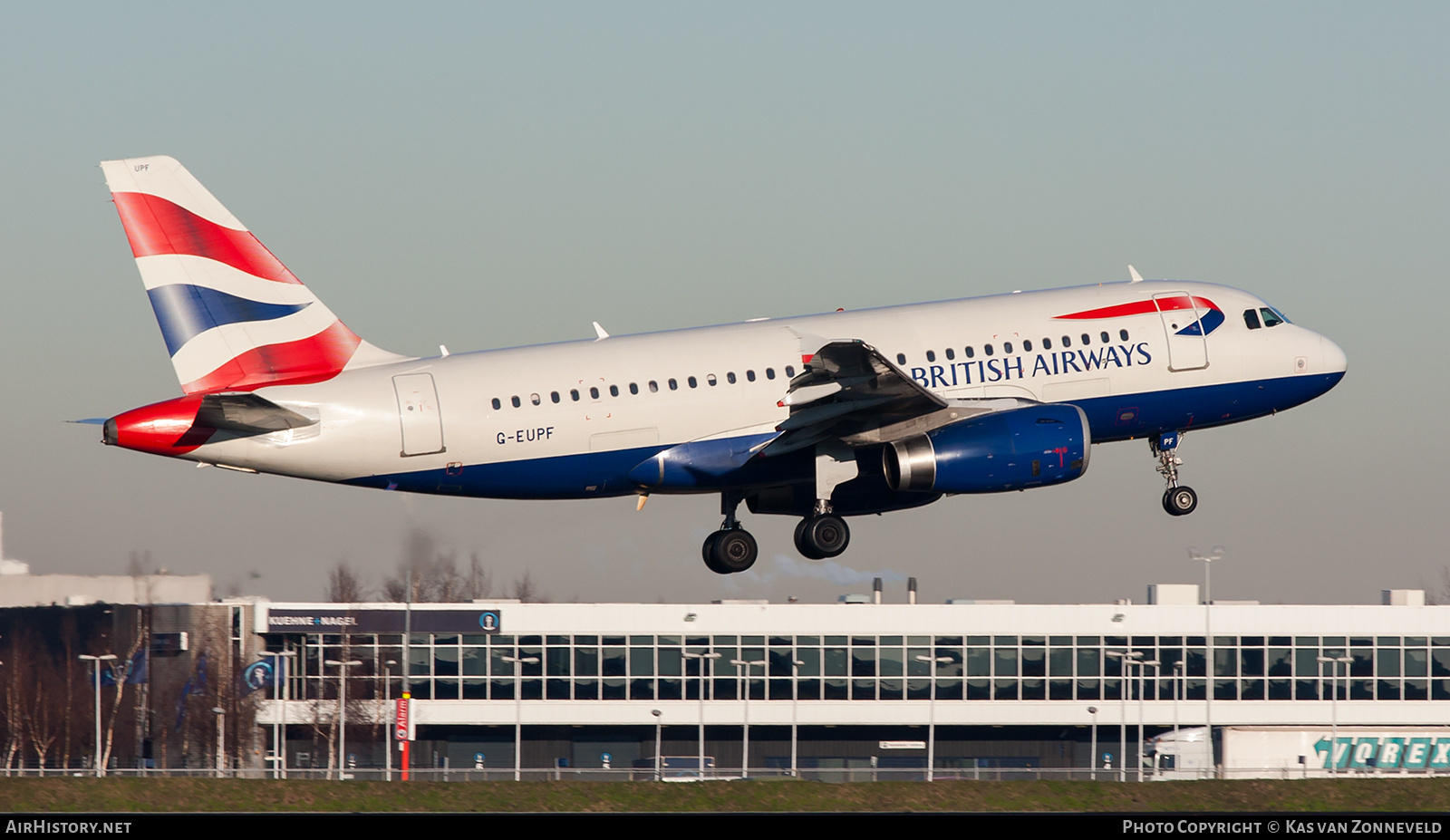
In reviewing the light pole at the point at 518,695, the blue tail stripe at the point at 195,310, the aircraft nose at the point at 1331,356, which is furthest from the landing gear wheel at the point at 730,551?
the light pole at the point at 518,695

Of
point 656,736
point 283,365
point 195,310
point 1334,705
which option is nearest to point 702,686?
point 656,736

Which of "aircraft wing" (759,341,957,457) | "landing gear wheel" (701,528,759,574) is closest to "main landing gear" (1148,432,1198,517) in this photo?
"aircraft wing" (759,341,957,457)

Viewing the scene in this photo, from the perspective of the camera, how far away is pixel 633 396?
43.0 m

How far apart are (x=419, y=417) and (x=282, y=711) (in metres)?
45.4

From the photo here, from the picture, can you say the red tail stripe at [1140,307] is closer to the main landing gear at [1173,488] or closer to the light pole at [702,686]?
the main landing gear at [1173,488]

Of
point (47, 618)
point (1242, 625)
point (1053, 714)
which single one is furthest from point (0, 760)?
point (1242, 625)

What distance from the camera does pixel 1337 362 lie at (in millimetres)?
49844

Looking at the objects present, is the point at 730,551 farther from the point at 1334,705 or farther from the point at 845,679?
the point at 1334,705

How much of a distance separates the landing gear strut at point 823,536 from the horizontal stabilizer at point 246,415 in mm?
12505

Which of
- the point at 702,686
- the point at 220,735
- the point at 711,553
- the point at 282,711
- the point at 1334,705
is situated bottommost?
the point at 220,735

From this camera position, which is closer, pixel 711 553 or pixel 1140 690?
pixel 711 553

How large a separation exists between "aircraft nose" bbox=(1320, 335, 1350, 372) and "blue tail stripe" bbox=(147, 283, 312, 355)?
90.8 ft

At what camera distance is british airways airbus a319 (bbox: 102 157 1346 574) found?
41656 millimetres

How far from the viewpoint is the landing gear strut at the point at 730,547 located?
46875 mm
